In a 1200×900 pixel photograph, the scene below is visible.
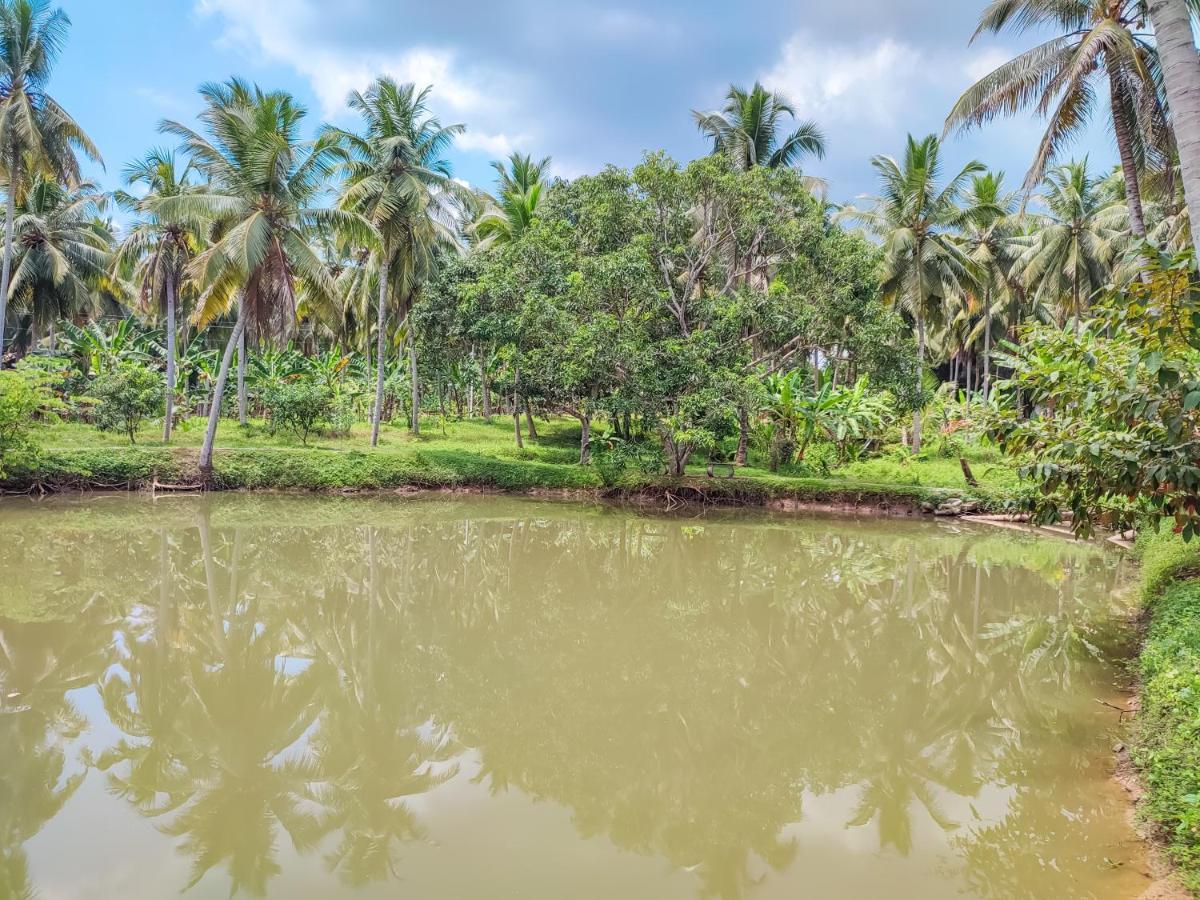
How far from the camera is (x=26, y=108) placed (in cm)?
1733

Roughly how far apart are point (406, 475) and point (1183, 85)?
18195 millimetres

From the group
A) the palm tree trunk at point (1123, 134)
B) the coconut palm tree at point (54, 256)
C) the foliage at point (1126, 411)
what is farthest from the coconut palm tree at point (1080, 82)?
the coconut palm tree at point (54, 256)

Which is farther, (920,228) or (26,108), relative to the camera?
(920,228)

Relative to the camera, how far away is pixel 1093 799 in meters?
4.52

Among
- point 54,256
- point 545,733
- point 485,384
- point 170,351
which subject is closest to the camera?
point 545,733

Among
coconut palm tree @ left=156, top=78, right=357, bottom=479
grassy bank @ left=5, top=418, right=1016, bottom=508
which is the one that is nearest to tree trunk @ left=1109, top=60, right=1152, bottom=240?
grassy bank @ left=5, top=418, right=1016, bottom=508

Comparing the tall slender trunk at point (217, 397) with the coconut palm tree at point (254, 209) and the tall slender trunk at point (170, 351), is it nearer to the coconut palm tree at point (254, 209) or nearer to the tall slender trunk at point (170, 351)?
the coconut palm tree at point (254, 209)

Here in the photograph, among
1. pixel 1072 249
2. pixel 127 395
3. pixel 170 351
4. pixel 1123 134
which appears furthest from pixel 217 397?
pixel 1072 249

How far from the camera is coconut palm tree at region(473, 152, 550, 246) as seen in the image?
2334cm

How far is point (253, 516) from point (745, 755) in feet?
43.3

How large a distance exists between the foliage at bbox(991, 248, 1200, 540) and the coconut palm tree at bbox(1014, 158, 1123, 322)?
18630 millimetres

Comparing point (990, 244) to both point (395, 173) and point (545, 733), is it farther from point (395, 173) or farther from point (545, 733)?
point (545, 733)

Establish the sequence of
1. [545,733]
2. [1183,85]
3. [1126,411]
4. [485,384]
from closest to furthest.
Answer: [1183,85], [545,733], [1126,411], [485,384]

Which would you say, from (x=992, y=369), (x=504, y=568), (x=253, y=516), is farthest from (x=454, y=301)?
(x=992, y=369)
